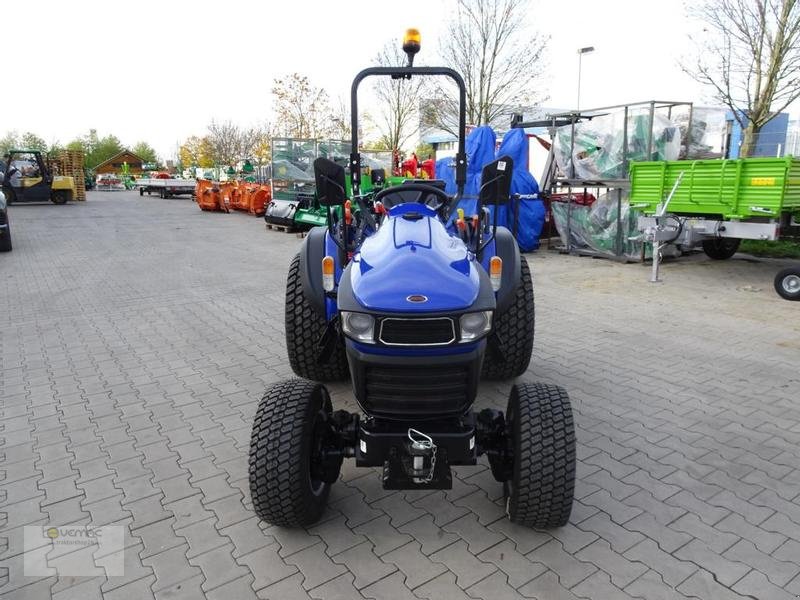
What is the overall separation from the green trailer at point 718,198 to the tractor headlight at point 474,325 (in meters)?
6.45

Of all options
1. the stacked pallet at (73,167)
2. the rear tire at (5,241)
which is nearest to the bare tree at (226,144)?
the stacked pallet at (73,167)

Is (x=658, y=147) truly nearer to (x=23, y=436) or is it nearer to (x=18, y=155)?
(x=23, y=436)

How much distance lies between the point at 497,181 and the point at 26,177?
23942 millimetres

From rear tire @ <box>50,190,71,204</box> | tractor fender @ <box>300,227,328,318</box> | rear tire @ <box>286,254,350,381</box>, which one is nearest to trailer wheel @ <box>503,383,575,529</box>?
tractor fender @ <box>300,227,328,318</box>

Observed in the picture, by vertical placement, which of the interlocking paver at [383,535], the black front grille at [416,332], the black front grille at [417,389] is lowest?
the interlocking paver at [383,535]

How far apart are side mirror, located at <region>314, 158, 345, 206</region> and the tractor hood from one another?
481 mm

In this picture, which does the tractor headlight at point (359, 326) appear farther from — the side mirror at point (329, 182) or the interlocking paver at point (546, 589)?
the interlocking paver at point (546, 589)

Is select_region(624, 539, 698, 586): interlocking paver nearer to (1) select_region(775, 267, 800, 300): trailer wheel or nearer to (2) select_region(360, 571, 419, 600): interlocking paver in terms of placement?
(2) select_region(360, 571, 419, 600): interlocking paver

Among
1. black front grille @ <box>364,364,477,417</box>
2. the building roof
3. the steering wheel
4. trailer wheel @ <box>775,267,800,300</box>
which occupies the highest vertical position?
the building roof

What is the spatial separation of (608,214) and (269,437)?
8.91 metres

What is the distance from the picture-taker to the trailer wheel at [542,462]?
249 centimetres

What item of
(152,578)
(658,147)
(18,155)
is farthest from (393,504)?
(18,155)

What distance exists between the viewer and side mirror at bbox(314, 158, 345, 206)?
3.16 meters

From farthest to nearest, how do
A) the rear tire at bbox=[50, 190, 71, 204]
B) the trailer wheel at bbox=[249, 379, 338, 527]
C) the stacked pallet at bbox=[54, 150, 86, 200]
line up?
the stacked pallet at bbox=[54, 150, 86, 200] < the rear tire at bbox=[50, 190, 71, 204] < the trailer wheel at bbox=[249, 379, 338, 527]
